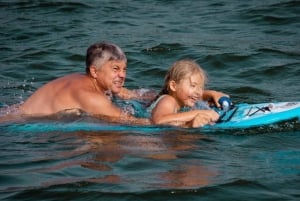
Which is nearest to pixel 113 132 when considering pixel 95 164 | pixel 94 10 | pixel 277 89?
pixel 95 164

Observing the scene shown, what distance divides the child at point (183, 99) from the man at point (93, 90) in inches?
10.9

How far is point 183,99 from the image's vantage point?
7.12 metres

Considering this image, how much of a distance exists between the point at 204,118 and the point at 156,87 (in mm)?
2837

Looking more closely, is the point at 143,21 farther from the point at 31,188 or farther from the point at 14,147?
the point at 31,188

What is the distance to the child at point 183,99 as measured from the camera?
6.96 meters

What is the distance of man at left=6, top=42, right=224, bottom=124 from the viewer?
23.6ft

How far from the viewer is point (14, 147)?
6.46 meters

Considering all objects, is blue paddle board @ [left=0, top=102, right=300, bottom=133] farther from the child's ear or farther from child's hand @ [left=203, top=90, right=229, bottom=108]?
the child's ear

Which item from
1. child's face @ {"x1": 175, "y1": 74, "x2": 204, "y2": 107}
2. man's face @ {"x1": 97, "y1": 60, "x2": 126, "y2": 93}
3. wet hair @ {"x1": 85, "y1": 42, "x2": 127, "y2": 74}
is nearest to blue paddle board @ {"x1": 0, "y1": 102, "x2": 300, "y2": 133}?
child's face @ {"x1": 175, "y1": 74, "x2": 204, "y2": 107}

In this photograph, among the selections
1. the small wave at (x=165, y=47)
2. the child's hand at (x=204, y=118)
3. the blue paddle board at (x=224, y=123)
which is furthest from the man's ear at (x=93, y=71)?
the small wave at (x=165, y=47)

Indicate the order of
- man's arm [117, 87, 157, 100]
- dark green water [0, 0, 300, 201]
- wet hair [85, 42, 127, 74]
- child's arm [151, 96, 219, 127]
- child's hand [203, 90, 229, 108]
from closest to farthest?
dark green water [0, 0, 300, 201] → child's arm [151, 96, 219, 127] → wet hair [85, 42, 127, 74] → child's hand [203, 90, 229, 108] → man's arm [117, 87, 157, 100]

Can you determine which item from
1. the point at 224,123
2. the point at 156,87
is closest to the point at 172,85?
the point at 224,123

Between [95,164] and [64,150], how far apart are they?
2.16ft

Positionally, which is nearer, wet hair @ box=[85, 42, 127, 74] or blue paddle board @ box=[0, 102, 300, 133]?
blue paddle board @ box=[0, 102, 300, 133]
